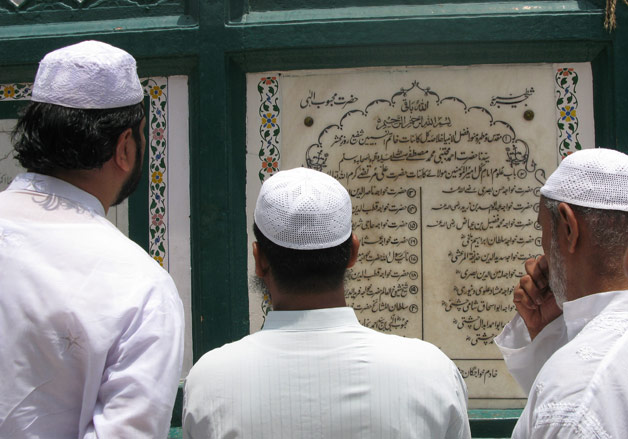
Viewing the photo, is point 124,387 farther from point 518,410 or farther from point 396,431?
point 518,410

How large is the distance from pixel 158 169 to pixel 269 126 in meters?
0.66

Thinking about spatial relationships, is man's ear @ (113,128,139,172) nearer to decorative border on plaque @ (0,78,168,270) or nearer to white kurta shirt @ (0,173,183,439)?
white kurta shirt @ (0,173,183,439)

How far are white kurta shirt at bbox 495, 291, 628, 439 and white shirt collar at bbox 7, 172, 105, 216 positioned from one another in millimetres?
997

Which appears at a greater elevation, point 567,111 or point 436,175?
point 567,111

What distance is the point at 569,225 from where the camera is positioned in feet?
5.49

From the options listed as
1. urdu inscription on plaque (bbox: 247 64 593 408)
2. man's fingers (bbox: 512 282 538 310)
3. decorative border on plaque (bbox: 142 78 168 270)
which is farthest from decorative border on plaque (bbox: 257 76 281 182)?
man's fingers (bbox: 512 282 538 310)

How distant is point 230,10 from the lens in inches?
154

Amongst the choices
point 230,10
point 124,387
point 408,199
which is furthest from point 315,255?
point 230,10

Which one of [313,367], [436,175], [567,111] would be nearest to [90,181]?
[313,367]

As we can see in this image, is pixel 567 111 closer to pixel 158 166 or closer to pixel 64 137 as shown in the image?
pixel 158 166

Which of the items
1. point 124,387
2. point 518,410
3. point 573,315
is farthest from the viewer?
point 518,410

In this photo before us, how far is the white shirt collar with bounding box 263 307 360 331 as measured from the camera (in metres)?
1.47

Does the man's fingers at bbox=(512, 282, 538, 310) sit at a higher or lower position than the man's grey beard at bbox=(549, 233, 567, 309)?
lower

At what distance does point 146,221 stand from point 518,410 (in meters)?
2.23
